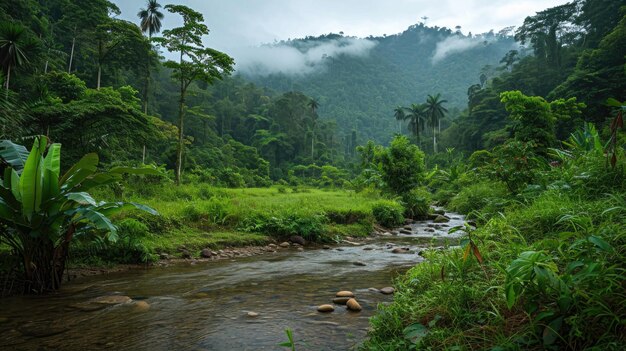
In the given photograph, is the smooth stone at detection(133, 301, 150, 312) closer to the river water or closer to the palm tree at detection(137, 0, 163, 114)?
the river water

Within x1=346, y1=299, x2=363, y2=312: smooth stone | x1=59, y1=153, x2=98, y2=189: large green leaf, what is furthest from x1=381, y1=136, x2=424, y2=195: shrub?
x1=59, y1=153, x2=98, y2=189: large green leaf

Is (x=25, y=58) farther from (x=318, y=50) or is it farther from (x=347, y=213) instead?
(x=318, y=50)

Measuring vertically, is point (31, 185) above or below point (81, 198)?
above

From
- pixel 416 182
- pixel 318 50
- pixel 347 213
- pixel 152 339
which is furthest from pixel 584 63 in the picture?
pixel 318 50

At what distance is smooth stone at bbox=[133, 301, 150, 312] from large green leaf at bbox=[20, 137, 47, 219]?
1686 millimetres

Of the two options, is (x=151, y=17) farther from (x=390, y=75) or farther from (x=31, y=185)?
(x=390, y=75)

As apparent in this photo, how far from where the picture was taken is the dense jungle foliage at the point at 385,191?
2559 mm

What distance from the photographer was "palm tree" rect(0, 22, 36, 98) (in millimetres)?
18203

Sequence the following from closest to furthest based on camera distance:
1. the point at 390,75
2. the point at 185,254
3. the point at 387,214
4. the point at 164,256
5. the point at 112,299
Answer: the point at 112,299, the point at 164,256, the point at 185,254, the point at 387,214, the point at 390,75

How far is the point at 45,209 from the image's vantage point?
4.44 m

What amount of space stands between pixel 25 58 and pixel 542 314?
1016 inches

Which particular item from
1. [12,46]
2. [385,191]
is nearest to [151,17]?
[12,46]

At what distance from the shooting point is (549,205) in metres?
4.70

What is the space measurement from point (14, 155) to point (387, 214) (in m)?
11.5
